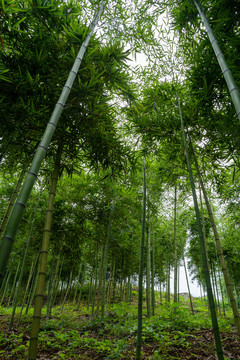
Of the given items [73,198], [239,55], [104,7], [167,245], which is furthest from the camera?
[167,245]

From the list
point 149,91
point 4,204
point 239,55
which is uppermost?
point 149,91

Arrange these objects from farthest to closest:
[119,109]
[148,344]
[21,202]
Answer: [119,109], [148,344], [21,202]

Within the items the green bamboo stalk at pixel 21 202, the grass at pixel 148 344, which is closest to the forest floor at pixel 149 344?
the grass at pixel 148 344

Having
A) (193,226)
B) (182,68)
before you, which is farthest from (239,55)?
(193,226)

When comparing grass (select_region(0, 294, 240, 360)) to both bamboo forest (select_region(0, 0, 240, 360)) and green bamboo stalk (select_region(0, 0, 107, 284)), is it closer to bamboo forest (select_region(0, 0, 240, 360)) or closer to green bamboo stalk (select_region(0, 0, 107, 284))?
bamboo forest (select_region(0, 0, 240, 360))

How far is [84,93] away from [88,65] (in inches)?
12.8

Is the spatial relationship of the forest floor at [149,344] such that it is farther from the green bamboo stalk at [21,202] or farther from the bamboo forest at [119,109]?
the green bamboo stalk at [21,202]

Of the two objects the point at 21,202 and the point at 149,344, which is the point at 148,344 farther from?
the point at 21,202

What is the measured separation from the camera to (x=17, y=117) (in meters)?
2.56

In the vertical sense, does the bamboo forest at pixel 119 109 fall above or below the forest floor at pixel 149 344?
above

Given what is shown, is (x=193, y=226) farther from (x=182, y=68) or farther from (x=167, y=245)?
(x=182, y=68)

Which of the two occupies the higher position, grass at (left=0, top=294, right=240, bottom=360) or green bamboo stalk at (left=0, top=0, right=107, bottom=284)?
green bamboo stalk at (left=0, top=0, right=107, bottom=284)

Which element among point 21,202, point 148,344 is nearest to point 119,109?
point 21,202

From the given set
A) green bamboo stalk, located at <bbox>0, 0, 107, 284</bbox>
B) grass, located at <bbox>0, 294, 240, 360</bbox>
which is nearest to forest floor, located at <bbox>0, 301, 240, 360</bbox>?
grass, located at <bbox>0, 294, 240, 360</bbox>
